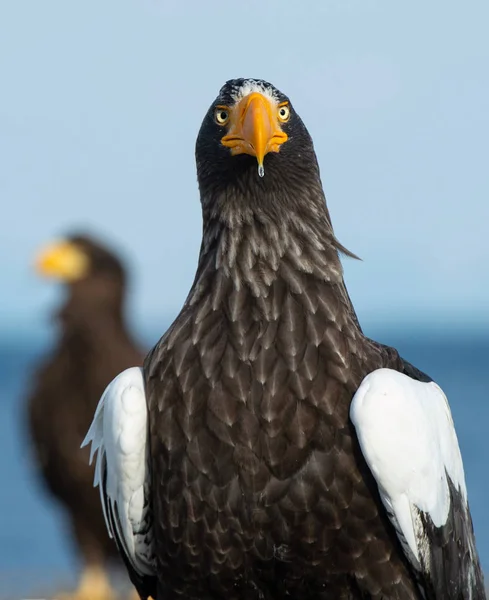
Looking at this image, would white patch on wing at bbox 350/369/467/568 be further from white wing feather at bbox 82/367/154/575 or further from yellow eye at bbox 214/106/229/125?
yellow eye at bbox 214/106/229/125

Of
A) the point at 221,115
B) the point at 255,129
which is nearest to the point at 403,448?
the point at 255,129

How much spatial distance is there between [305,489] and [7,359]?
405ft

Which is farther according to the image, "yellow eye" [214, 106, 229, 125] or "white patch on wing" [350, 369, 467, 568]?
"yellow eye" [214, 106, 229, 125]

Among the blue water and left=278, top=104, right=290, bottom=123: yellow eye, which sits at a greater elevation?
left=278, top=104, right=290, bottom=123: yellow eye

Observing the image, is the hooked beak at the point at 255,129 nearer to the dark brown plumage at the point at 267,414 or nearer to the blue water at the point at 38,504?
the dark brown plumage at the point at 267,414

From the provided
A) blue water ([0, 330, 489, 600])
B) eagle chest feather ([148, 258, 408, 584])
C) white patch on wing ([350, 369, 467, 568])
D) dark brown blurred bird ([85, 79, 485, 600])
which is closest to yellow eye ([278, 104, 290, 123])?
dark brown blurred bird ([85, 79, 485, 600])

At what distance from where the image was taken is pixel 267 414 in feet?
15.1

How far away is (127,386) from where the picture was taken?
484 centimetres

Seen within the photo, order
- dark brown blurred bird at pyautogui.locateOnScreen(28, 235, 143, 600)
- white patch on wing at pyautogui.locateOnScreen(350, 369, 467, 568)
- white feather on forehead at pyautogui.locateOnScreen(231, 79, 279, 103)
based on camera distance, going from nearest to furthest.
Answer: white patch on wing at pyautogui.locateOnScreen(350, 369, 467, 568) → white feather on forehead at pyautogui.locateOnScreen(231, 79, 279, 103) → dark brown blurred bird at pyautogui.locateOnScreen(28, 235, 143, 600)

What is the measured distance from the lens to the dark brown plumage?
459 cm

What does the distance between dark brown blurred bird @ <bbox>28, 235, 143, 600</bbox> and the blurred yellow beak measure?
3 centimetres

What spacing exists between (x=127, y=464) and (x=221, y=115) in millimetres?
1260

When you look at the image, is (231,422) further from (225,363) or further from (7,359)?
(7,359)

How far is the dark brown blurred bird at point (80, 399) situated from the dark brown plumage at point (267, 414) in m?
4.62
